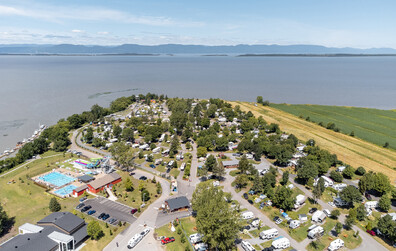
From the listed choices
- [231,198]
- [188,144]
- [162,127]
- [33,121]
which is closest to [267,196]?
[231,198]

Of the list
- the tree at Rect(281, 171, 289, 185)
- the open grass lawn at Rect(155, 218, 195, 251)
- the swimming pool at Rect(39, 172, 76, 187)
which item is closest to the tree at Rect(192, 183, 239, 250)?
the open grass lawn at Rect(155, 218, 195, 251)

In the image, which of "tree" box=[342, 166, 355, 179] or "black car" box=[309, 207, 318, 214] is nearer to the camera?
"black car" box=[309, 207, 318, 214]

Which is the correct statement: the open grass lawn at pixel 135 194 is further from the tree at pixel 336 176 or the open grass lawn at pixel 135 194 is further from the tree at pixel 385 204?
the tree at pixel 385 204

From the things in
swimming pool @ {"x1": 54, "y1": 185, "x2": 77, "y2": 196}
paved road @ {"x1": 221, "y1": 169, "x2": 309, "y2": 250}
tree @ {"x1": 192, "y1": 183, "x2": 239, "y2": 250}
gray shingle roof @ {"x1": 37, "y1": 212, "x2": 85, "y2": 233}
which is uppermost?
tree @ {"x1": 192, "y1": 183, "x2": 239, "y2": 250}

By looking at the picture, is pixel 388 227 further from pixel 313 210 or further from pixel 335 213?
pixel 313 210

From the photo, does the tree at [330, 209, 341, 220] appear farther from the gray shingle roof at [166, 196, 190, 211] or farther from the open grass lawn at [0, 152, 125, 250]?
the open grass lawn at [0, 152, 125, 250]

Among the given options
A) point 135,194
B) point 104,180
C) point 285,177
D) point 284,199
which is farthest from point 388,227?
point 104,180

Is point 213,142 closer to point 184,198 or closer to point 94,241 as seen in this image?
point 184,198

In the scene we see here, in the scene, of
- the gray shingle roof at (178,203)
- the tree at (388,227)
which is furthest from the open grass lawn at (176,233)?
the tree at (388,227)
